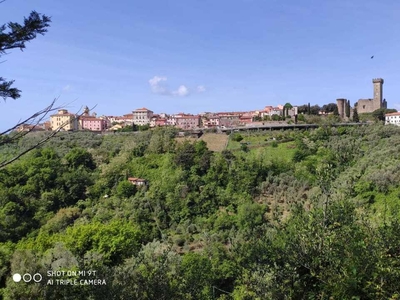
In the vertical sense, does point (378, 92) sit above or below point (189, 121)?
above

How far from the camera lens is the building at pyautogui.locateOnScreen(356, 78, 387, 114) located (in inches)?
2044

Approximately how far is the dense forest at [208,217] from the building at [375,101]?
19592mm

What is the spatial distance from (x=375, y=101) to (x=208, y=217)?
40122 millimetres

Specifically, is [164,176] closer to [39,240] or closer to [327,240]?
[39,240]

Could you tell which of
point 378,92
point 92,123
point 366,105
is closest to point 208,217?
point 366,105

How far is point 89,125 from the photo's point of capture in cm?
6119


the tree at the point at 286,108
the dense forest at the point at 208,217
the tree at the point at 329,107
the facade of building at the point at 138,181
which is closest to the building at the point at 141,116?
the dense forest at the point at 208,217

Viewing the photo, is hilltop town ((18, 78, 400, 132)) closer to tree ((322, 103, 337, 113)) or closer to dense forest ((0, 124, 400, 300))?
tree ((322, 103, 337, 113))

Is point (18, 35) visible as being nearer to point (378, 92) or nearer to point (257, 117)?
point (257, 117)

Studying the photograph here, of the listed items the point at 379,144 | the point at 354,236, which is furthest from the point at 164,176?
the point at 354,236

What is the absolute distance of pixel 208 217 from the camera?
24750 millimetres

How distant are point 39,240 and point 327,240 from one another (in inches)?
627

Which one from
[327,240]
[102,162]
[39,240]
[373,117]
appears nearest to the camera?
[327,240]

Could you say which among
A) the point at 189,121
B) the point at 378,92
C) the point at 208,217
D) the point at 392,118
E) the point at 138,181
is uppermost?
the point at 378,92
